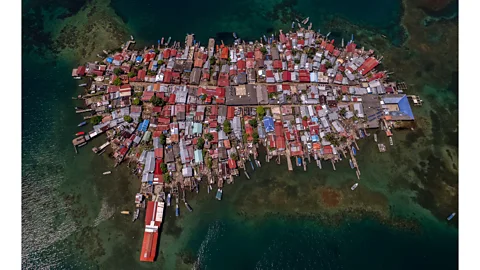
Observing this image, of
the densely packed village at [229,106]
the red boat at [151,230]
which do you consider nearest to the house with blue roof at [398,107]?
the densely packed village at [229,106]

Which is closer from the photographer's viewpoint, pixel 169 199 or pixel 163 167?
pixel 169 199

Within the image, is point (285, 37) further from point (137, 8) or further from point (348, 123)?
point (137, 8)

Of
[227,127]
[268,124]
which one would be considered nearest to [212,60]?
[227,127]

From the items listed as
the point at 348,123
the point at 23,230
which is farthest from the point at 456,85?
the point at 23,230

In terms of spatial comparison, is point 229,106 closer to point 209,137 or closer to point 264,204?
point 209,137

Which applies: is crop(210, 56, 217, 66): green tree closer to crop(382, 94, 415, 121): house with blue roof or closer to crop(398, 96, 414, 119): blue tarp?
crop(382, 94, 415, 121): house with blue roof

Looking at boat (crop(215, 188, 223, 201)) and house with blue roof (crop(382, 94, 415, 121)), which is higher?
house with blue roof (crop(382, 94, 415, 121))

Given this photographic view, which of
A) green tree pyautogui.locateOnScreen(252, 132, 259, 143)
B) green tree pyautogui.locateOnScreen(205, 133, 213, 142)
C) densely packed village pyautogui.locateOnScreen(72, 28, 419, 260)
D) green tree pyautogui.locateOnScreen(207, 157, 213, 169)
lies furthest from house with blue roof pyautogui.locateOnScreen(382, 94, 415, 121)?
green tree pyautogui.locateOnScreen(207, 157, 213, 169)
